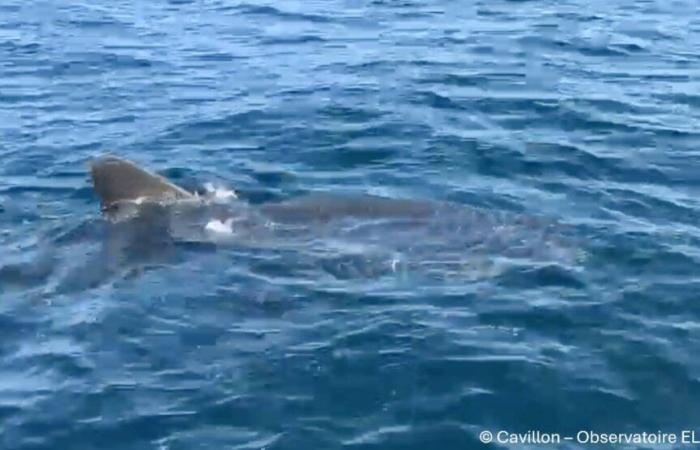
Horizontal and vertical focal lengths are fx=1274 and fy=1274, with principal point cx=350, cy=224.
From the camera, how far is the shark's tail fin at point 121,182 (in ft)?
55.9

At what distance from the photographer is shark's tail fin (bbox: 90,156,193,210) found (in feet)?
55.9

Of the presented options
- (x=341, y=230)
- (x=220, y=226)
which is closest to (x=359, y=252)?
(x=341, y=230)

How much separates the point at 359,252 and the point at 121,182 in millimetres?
3493

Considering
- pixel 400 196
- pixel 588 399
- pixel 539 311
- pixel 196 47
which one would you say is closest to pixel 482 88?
pixel 400 196

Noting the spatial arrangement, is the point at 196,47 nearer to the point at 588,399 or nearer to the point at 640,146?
the point at 640,146

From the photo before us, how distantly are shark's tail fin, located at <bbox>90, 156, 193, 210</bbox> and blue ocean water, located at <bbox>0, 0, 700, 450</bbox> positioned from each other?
1.53ft

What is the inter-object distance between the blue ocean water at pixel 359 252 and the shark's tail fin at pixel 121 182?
47cm

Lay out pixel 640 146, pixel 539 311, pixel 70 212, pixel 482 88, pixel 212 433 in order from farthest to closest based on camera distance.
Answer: pixel 482 88
pixel 640 146
pixel 70 212
pixel 539 311
pixel 212 433

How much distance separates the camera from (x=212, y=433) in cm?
1214

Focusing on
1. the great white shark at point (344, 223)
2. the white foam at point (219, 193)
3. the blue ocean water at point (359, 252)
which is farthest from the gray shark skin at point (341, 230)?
the white foam at point (219, 193)

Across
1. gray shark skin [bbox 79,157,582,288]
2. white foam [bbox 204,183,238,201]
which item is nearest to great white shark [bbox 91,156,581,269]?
gray shark skin [bbox 79,157,582,288]

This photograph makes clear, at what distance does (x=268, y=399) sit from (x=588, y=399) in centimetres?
317

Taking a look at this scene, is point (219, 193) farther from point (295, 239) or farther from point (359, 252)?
point (359, 252)

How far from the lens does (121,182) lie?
1716 cm
